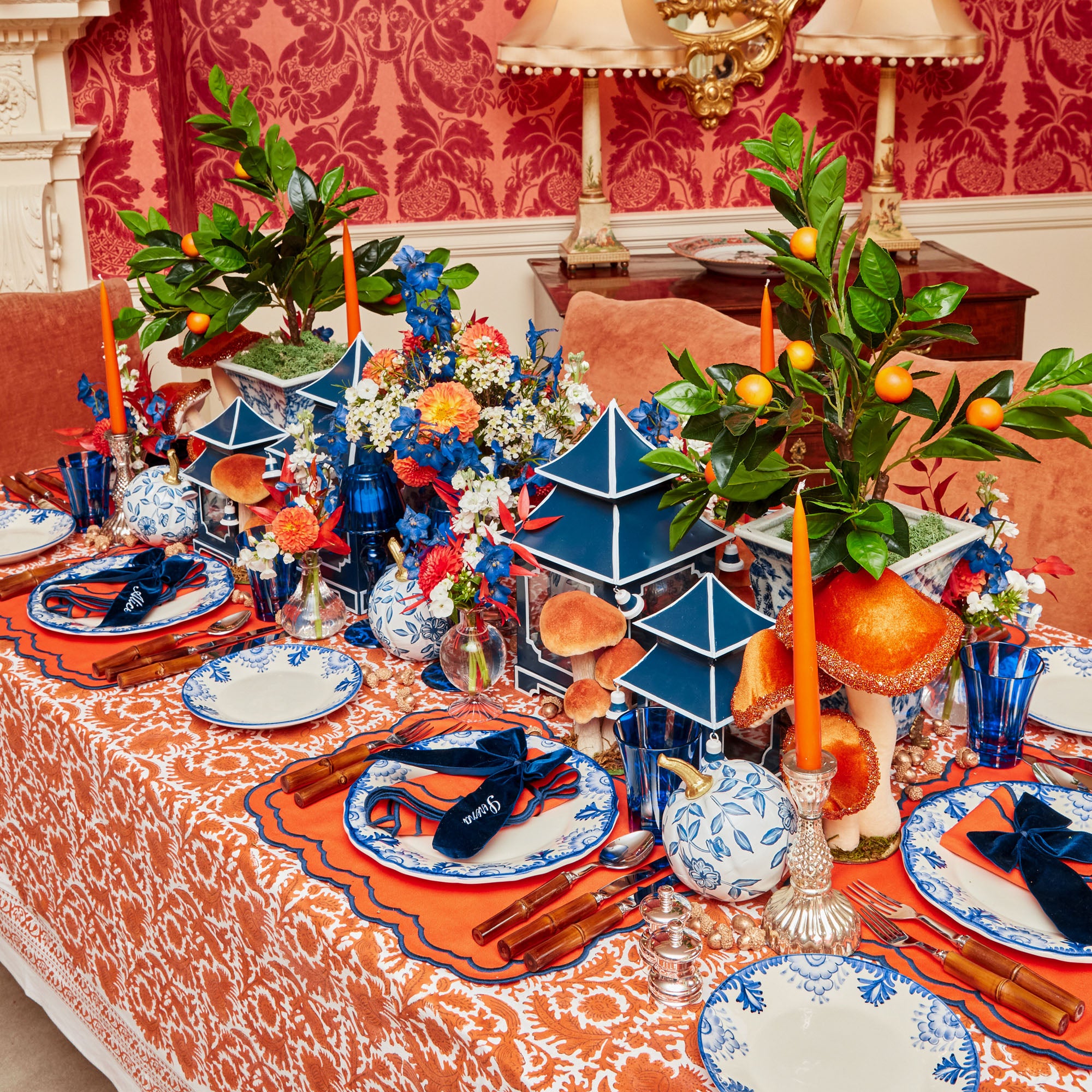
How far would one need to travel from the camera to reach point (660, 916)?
88cm

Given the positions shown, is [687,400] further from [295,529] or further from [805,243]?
[295,529]

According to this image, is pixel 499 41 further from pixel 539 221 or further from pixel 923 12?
pixel 923 12

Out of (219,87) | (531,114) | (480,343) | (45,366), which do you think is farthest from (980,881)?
(531,114)

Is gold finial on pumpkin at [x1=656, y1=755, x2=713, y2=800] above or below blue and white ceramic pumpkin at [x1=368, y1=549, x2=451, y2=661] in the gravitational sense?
above

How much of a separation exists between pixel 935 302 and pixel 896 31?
235 cm

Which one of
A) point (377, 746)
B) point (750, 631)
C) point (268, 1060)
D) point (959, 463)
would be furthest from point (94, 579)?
point (959, 463)

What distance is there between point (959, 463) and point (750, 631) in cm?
95

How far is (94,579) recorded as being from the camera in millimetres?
1533

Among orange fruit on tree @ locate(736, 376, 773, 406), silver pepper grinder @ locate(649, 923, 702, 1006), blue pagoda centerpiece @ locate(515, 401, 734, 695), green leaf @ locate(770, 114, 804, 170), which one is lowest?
silver pepper grinder @ locate(649, 923, 702, 1006)

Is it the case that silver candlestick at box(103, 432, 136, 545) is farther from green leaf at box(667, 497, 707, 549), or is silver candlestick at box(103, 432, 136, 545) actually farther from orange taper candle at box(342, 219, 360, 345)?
green leaf at box(667, 497, 707, 549)

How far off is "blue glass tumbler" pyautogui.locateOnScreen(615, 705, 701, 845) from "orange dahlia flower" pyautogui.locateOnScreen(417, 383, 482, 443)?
0.39 meters

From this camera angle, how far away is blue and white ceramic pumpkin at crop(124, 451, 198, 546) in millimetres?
1685

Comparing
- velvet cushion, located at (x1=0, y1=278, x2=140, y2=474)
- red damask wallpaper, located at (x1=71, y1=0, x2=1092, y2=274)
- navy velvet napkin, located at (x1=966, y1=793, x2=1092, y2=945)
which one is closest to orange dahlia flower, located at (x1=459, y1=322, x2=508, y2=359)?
navy velvet napkin, located at (x1=966, y1=793, x2=1092, y2=945)

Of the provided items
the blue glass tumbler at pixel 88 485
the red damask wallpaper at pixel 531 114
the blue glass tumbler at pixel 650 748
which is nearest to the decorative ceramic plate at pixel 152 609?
the blue glass tumbler at pixel 88 485
